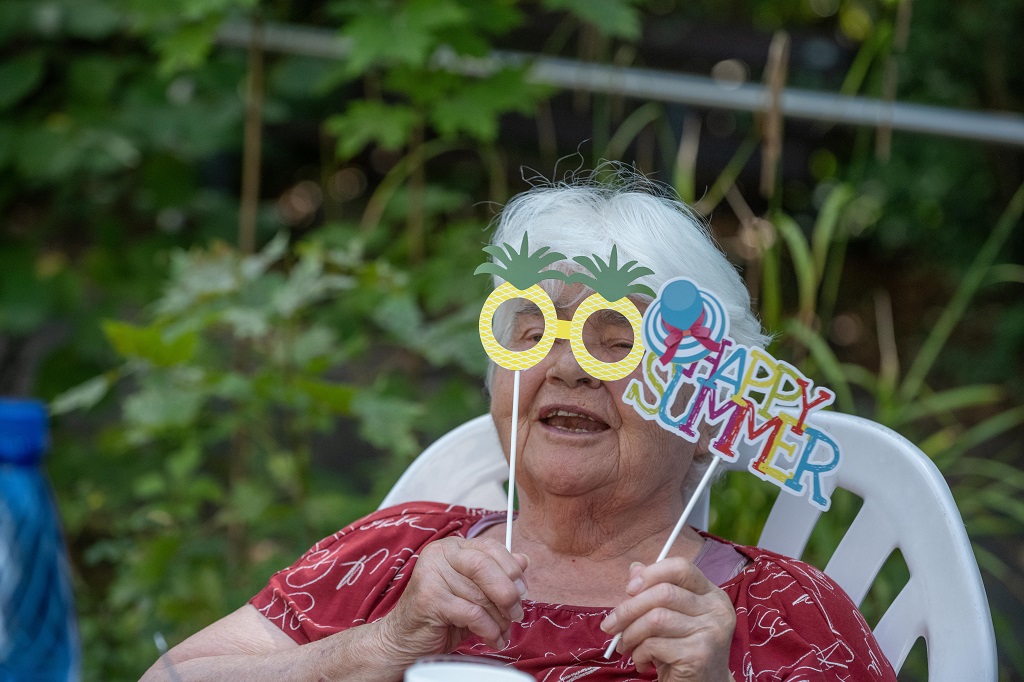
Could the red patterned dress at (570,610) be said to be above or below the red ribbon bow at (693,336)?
below

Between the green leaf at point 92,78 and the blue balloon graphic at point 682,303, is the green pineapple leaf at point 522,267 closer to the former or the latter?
the blue balloon graphic at point 682,303

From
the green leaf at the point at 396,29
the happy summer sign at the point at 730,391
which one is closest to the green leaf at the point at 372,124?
the green leaf at the point at 396,29

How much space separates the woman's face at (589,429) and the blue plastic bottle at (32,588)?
683 millimetres

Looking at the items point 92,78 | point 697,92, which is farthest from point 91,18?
point 697,92

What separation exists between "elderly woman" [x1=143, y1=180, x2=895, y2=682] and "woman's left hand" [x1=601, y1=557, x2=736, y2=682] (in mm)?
139

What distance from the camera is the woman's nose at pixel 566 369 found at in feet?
5.02

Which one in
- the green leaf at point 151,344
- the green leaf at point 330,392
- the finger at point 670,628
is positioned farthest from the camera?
the green leaf at point 330,392

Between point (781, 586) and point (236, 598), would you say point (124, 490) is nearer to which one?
point (236, 598)

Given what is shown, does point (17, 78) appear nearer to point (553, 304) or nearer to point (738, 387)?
point (553, 304)

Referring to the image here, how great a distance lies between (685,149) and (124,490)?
1.70m

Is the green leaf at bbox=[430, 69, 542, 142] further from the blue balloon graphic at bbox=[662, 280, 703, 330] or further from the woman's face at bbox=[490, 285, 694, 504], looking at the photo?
the blue balloon graphic at bbox=[662, 280, 703, 330]

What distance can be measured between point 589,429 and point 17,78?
2.16 m

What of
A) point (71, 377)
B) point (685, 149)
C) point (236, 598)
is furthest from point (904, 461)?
point (71, 377)

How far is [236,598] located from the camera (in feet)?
8.72
